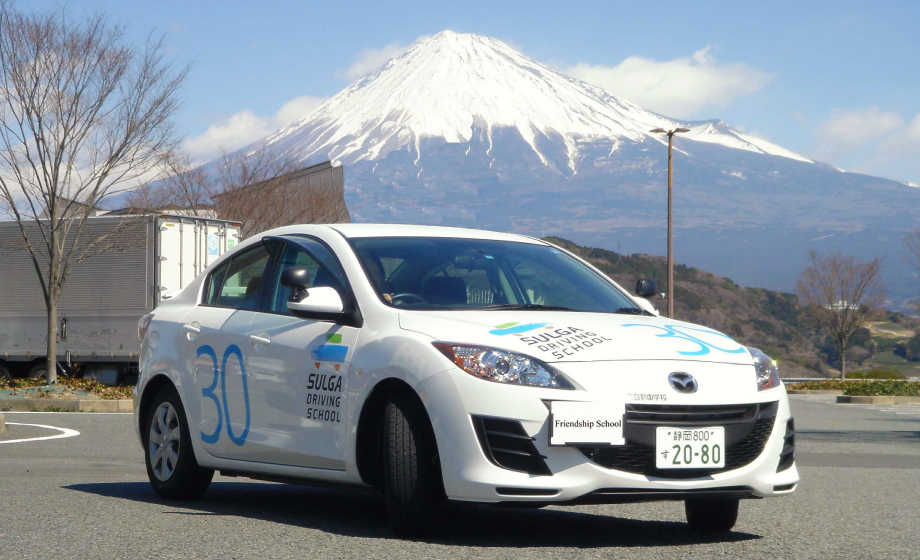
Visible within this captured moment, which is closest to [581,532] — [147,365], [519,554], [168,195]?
[519,554]

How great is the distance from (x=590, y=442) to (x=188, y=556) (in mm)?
1676

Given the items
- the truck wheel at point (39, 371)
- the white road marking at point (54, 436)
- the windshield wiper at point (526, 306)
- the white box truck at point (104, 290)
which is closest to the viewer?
the windshield wiper at point (526, 306)

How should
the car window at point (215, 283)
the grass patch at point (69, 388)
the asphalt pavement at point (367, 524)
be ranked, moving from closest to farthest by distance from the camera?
the asphalt pavement at point (367, 524), the car window at point (215, 283), the grass patch at point (69, 388)

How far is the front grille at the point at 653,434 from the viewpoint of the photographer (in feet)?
15.3

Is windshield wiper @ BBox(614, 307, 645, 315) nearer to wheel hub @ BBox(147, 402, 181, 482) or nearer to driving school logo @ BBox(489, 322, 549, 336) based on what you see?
driving school logo @ BBox(489, 322, 549, 336)

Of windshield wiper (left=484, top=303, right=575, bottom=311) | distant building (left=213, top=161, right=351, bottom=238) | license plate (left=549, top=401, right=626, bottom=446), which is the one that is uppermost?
distant building (left=213, top=161, right=351, bottom=238)

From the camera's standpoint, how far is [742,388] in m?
4.94

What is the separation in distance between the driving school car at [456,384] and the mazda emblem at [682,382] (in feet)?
0.04

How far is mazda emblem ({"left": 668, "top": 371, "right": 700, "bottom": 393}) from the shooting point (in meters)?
4.74

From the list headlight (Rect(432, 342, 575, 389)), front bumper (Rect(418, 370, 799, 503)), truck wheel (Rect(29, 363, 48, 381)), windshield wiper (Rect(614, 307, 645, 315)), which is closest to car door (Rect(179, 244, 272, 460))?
front bumper (Rect(418, 370, 799, 503))

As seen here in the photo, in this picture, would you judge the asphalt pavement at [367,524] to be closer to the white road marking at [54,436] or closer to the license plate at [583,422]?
the license plate at [583,422]

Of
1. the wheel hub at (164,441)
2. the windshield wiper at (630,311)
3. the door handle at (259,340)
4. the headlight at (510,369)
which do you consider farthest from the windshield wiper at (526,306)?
the wheel hub at (164,441)

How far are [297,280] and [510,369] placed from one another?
1.27 metres

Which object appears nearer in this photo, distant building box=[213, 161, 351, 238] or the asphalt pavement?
the asphalt pavement
